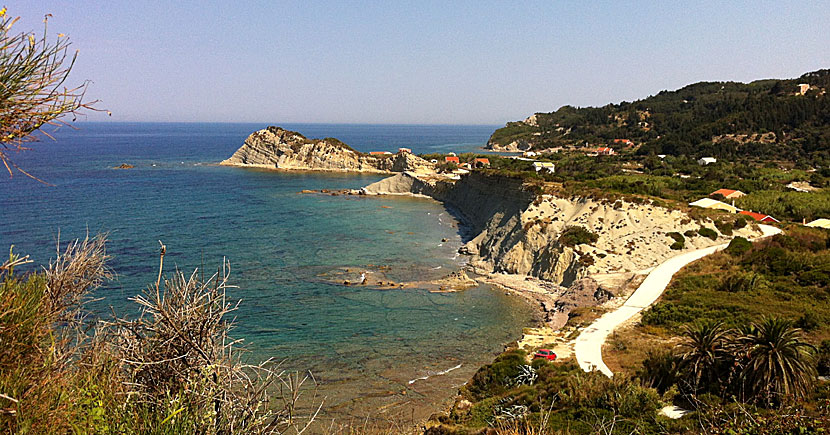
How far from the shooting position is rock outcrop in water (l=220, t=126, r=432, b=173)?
120m

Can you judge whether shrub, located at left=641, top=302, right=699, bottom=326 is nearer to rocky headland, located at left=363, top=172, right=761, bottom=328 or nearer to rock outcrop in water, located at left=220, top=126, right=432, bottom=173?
rocky headland, located at left=363, top=172, right=761, bottom=328

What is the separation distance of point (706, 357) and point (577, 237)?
2321 cm

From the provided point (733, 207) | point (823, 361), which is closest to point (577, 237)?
point (733, 207)

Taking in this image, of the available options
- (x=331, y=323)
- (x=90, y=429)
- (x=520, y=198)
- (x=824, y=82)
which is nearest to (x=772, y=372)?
(x=90, y=429)

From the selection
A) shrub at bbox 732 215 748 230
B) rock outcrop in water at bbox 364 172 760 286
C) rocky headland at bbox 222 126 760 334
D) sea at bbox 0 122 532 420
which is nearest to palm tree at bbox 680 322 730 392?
sea at bbox 0 122 532 420

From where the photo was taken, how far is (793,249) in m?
33.1

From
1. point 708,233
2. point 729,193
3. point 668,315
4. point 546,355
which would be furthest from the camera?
point 729,193

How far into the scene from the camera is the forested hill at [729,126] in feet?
292

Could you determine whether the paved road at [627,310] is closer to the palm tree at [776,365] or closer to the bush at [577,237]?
the palm tree at [776,365]

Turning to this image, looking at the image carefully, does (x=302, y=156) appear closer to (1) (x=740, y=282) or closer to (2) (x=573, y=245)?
(2) (x=573, y=245)

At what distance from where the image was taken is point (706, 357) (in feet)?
56.1

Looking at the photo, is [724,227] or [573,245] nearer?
[573,245]

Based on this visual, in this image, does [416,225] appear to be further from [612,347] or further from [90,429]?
[90,429]

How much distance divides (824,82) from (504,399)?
420 feet
